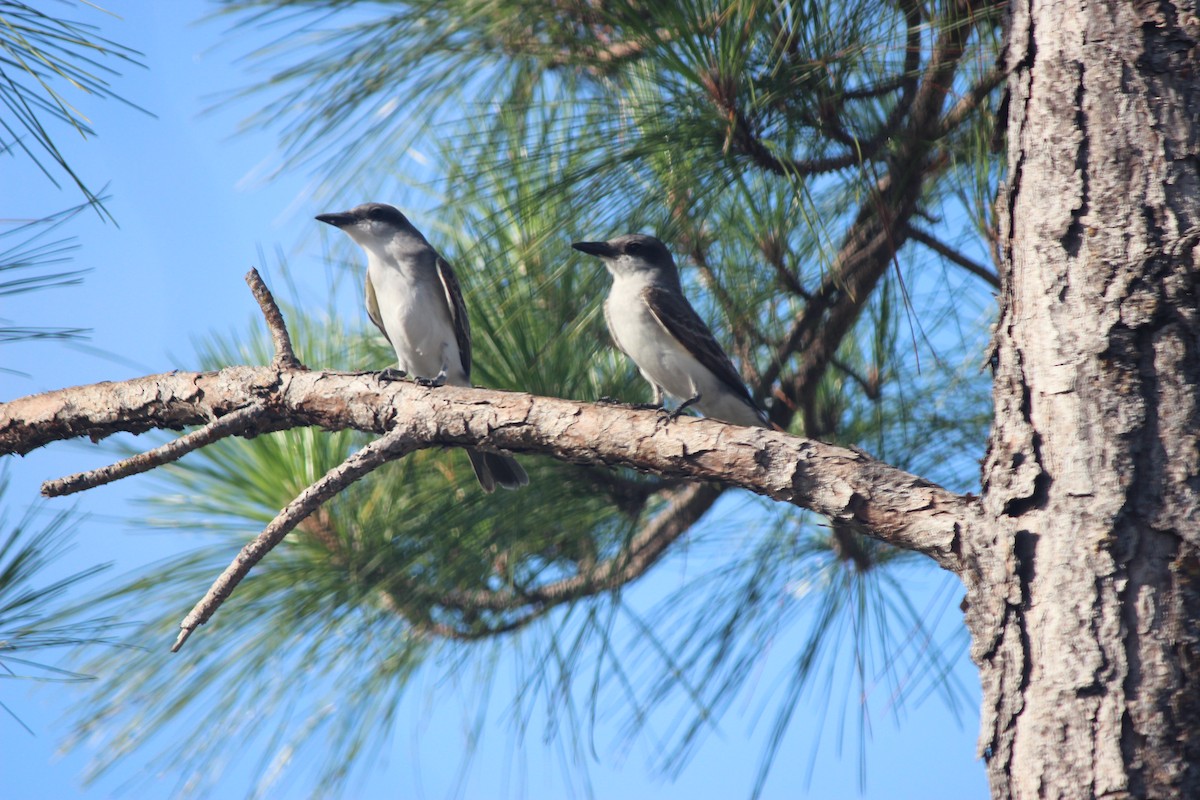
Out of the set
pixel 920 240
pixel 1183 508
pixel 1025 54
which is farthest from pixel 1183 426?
pixel 920 240

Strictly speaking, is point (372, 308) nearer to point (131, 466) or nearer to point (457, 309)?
point (457, 309)

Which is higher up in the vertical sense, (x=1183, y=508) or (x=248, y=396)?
(x=248, y=396)

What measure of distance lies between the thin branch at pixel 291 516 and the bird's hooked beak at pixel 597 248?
857 mm

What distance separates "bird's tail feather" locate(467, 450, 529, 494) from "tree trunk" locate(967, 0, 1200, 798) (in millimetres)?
1611

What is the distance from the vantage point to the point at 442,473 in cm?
363

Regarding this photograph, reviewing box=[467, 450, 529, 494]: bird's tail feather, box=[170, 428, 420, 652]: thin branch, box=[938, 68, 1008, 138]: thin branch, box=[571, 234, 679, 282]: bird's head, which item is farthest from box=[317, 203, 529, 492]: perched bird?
box=[938, 68, 1008, 138]: thin branch

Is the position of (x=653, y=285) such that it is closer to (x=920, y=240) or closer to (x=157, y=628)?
(x=920, y=240)

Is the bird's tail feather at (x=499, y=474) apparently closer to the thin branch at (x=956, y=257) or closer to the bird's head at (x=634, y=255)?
the bird's head at (x=634, y=255)

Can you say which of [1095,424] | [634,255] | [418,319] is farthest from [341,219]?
[1095,424]

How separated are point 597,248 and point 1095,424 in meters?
1.55

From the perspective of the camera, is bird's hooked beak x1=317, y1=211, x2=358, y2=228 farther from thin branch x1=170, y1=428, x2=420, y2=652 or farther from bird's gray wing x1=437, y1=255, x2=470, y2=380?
thin branch x1=170, y1=428, x2=420, y2=652

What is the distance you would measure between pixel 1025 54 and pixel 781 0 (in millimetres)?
688

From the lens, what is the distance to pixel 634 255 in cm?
321

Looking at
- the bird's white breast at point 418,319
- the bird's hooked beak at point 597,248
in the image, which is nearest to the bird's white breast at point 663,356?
the bird's hooked beak at point 597,248
